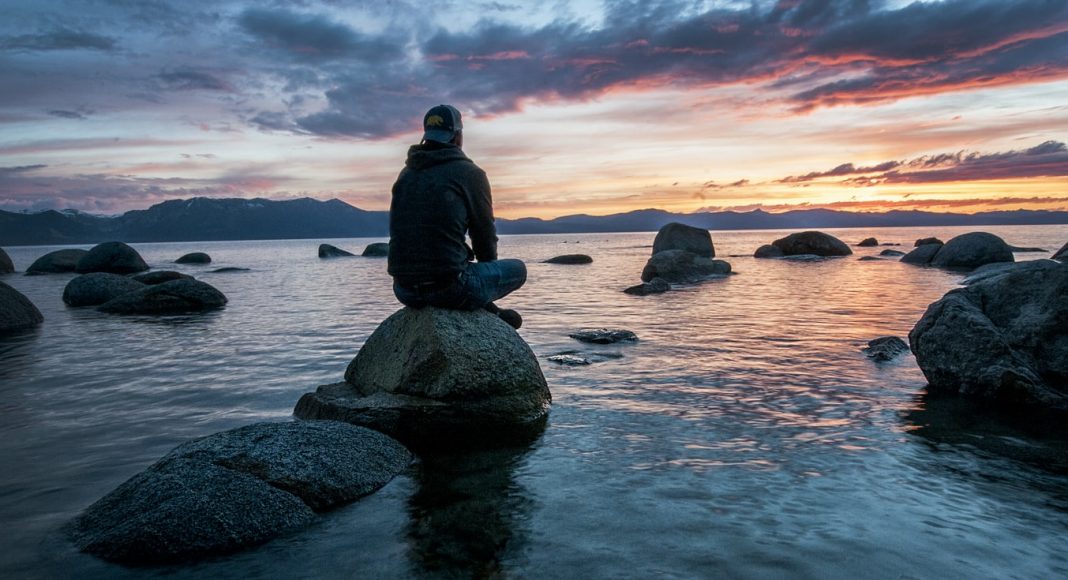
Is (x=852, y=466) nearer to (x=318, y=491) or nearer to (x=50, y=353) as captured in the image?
(x=318, y=491)

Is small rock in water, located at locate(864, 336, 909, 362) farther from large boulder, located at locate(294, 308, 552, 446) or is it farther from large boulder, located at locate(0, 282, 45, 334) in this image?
large boulder, located at locate(0, 282, 45, 334)

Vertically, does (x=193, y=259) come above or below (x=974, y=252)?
above

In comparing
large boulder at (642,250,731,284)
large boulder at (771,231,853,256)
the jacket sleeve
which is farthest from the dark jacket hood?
large boulder at (771,231,853,256)

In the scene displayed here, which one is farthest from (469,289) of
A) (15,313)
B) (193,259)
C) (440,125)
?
(193,259)

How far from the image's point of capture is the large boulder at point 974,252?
3438 centimetres

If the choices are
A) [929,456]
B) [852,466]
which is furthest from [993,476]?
[852,466]

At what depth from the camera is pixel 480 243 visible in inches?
306

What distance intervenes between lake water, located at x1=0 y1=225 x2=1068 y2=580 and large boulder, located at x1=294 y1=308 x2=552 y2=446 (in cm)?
59

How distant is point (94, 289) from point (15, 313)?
5.80 metres

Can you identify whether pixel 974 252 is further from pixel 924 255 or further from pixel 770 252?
pixel 770 252

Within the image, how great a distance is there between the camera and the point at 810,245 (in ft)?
163

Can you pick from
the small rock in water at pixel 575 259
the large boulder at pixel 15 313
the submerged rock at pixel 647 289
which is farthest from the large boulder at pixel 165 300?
the small rock in water at pixel 575 259

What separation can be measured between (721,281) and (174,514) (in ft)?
88.9

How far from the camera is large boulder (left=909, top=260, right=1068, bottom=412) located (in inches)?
308
